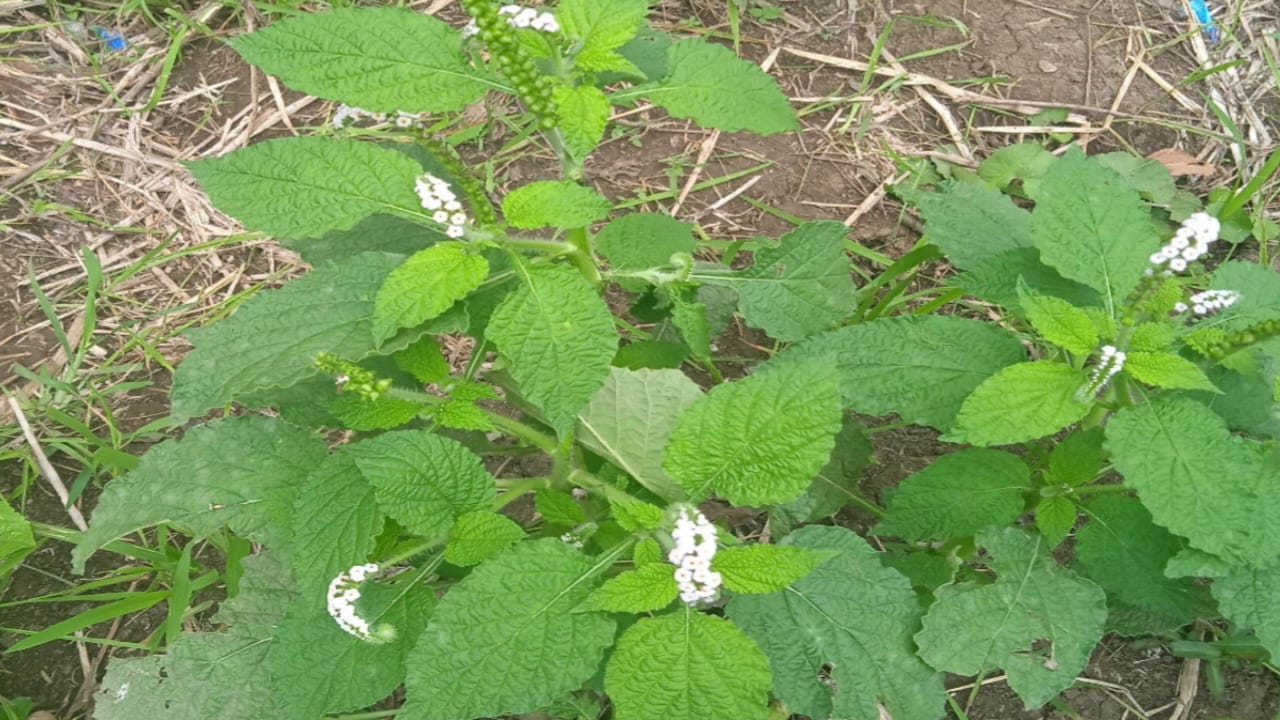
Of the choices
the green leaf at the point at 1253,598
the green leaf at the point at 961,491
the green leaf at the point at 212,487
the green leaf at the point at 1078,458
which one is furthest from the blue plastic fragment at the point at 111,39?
the green leaf at the point at 1253,598

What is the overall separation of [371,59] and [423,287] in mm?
460

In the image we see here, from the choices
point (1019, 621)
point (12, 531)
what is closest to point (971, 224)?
point (1019, 621)

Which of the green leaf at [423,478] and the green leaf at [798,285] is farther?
the green leaf at [798,285]

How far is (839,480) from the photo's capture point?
2.58 meters

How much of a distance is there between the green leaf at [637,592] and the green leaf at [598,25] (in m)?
0.99

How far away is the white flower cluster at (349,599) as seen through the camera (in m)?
1.83

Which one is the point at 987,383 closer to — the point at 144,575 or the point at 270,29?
the point at 270,29

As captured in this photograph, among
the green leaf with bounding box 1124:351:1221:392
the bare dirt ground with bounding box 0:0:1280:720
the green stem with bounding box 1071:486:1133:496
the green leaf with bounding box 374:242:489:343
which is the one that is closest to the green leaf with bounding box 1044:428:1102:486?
the green stem with bounding box 1071:486:1133:496

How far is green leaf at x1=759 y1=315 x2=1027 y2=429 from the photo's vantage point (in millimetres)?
1993

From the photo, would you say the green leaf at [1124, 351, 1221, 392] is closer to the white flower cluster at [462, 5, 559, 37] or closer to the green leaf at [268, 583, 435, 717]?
the white flower cluster at [462, 5, 559, 37]

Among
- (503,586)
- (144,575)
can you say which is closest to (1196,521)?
(503,586)

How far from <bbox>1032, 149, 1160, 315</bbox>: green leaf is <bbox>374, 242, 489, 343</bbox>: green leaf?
1.20 meters

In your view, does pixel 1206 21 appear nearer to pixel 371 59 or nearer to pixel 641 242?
pixel 641 242

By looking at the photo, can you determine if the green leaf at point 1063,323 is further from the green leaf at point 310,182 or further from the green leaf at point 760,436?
the green leaf at point 310,182
